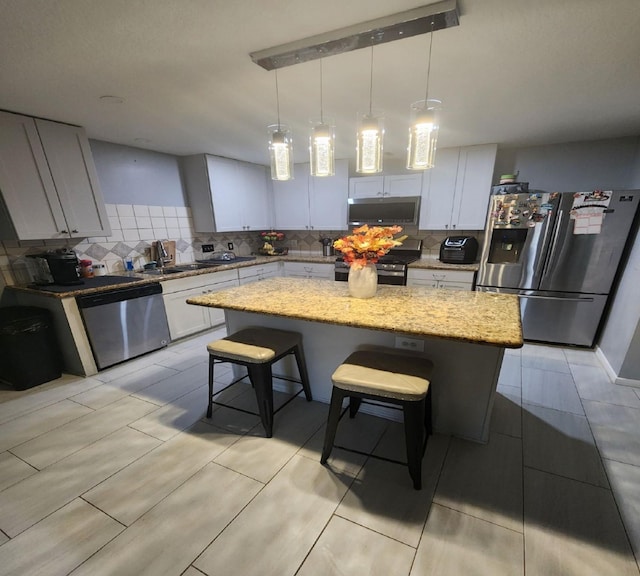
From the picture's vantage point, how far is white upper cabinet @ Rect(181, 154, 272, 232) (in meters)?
3.73

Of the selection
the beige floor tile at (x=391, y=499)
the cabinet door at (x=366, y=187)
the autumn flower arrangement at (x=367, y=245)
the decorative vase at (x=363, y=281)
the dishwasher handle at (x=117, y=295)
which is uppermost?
the cabinet door at (x=366, y=187)

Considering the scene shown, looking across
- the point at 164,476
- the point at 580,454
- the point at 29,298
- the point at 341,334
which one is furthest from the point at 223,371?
the point at 580,454

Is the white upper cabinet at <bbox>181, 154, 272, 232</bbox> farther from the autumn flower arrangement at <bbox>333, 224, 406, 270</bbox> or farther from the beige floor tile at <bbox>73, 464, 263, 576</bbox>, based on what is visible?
the beige floor tile at <bbox>73, 464, 263, 576</bbox>

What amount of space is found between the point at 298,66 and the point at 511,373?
2896 mm

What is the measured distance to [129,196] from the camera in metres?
3.27

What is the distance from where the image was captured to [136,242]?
3.38 metres

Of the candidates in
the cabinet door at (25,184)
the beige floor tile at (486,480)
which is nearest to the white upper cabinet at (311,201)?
the cabinet door at (25,184)

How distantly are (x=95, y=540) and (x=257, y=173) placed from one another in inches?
169

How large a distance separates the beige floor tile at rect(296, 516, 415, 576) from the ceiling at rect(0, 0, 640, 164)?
7.34ft

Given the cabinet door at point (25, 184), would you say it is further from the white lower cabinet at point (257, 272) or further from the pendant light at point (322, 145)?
the pendant light at point (322, 145)

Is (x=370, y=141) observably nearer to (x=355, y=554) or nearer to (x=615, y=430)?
(x=355, y=554)

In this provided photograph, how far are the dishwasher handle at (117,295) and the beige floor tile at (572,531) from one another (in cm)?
330

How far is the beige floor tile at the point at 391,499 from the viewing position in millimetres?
1295

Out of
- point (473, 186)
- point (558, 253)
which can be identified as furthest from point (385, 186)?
point (558, 253)
